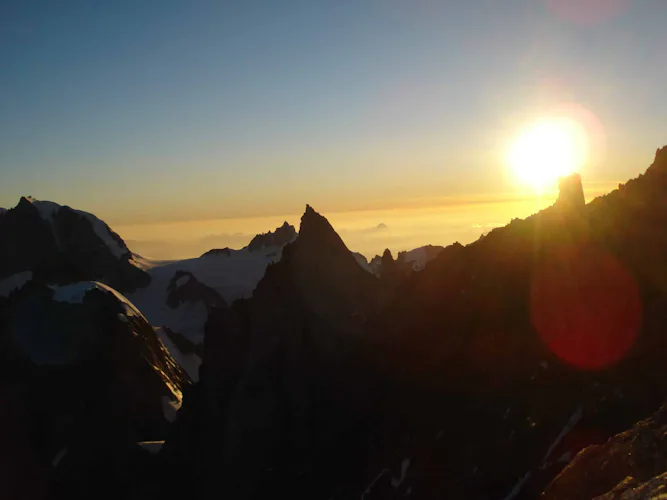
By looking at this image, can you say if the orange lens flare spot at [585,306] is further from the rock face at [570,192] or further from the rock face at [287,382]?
the rock face at [287,382]

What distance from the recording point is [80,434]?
354 ft

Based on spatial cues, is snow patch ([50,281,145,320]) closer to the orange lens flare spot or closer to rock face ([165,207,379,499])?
rock face ([165,207,379,499])

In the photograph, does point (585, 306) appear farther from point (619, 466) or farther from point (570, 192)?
point (619, 466)

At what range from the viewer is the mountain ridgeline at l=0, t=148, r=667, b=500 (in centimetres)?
4706

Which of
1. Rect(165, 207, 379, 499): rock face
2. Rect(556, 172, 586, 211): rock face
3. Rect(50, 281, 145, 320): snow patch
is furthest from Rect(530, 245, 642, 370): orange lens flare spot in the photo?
Rect(50, 281, 145, 320): snow patch

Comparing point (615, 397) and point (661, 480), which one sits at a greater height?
point (661, 480)

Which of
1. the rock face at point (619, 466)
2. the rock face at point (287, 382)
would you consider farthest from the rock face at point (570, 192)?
the rock face at point (619, 466)

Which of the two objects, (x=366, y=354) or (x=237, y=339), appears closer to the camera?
(x=366, y=354)

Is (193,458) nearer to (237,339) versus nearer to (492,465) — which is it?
(237,339)

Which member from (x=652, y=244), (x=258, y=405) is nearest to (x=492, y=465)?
(x=652, y=244)

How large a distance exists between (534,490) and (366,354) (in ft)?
99.7

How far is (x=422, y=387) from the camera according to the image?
6038cm

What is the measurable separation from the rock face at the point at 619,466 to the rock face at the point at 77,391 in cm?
8548

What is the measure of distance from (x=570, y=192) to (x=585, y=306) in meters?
15.2
